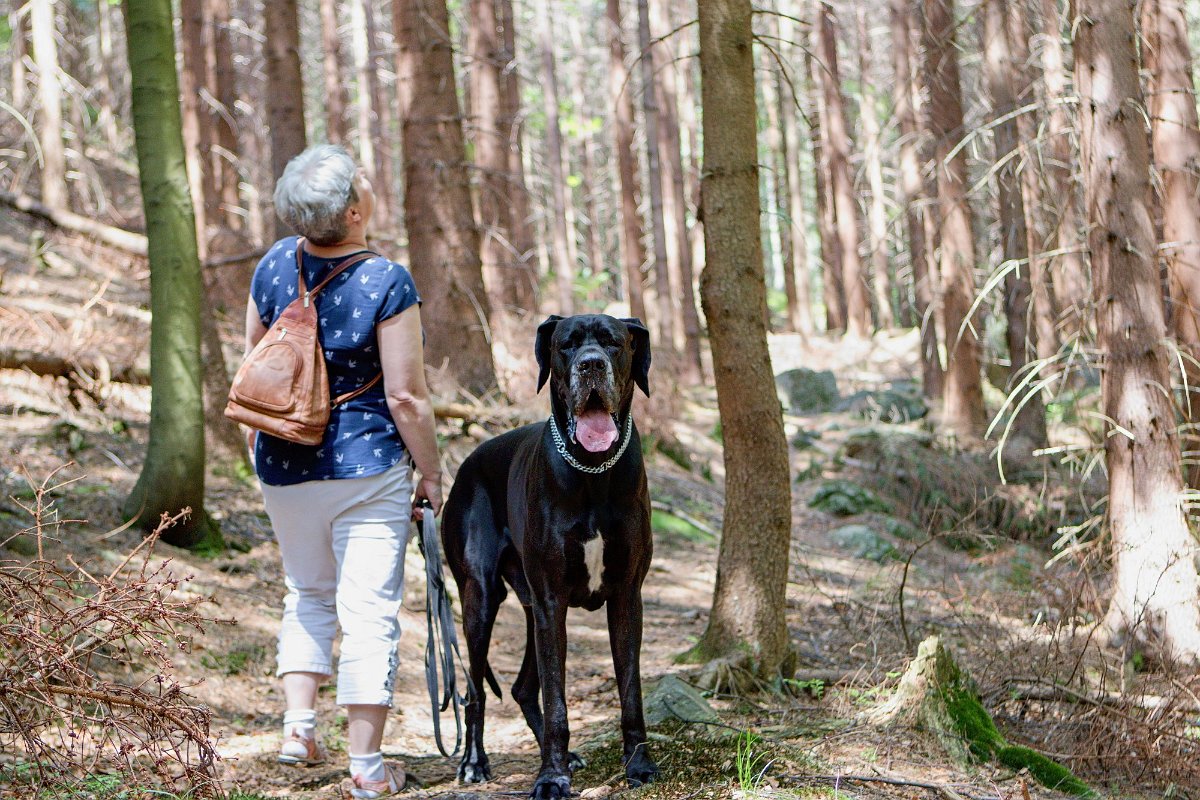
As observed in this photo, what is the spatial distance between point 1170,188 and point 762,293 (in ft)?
14.3

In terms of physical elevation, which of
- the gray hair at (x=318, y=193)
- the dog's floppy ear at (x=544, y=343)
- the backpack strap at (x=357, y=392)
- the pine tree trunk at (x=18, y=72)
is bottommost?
the backpack strap at (x=357, y=392)

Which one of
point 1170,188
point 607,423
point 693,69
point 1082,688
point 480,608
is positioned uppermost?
point 693,69

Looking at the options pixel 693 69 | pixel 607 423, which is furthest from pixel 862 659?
pixel 693 69

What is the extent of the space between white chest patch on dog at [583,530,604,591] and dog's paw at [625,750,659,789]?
2.15ft

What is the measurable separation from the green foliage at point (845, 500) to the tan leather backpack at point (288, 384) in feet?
31.1

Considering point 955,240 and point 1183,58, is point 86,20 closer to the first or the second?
point 955,240

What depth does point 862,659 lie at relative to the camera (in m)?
5.93

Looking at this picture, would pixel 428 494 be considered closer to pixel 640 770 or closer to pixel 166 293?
pixel 640 770

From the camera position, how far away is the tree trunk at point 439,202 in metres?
10.9

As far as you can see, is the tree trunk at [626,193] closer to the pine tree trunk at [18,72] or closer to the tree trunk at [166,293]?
the pine tree trunk at [18,72]

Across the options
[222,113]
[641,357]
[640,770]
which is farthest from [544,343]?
[222,113]

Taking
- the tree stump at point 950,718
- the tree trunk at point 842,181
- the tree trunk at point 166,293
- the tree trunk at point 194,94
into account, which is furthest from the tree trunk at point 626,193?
the tree stump at point 950,718

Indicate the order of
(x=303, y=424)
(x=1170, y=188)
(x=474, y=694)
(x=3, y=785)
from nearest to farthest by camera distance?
(x=3, y=785) → (x=303, y=424) → (x=474, y=694) → (x=1170, y=188)

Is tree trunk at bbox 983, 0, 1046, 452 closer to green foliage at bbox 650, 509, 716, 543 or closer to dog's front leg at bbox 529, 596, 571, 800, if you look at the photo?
green foliage at bbox 650, 509, 716, 543
